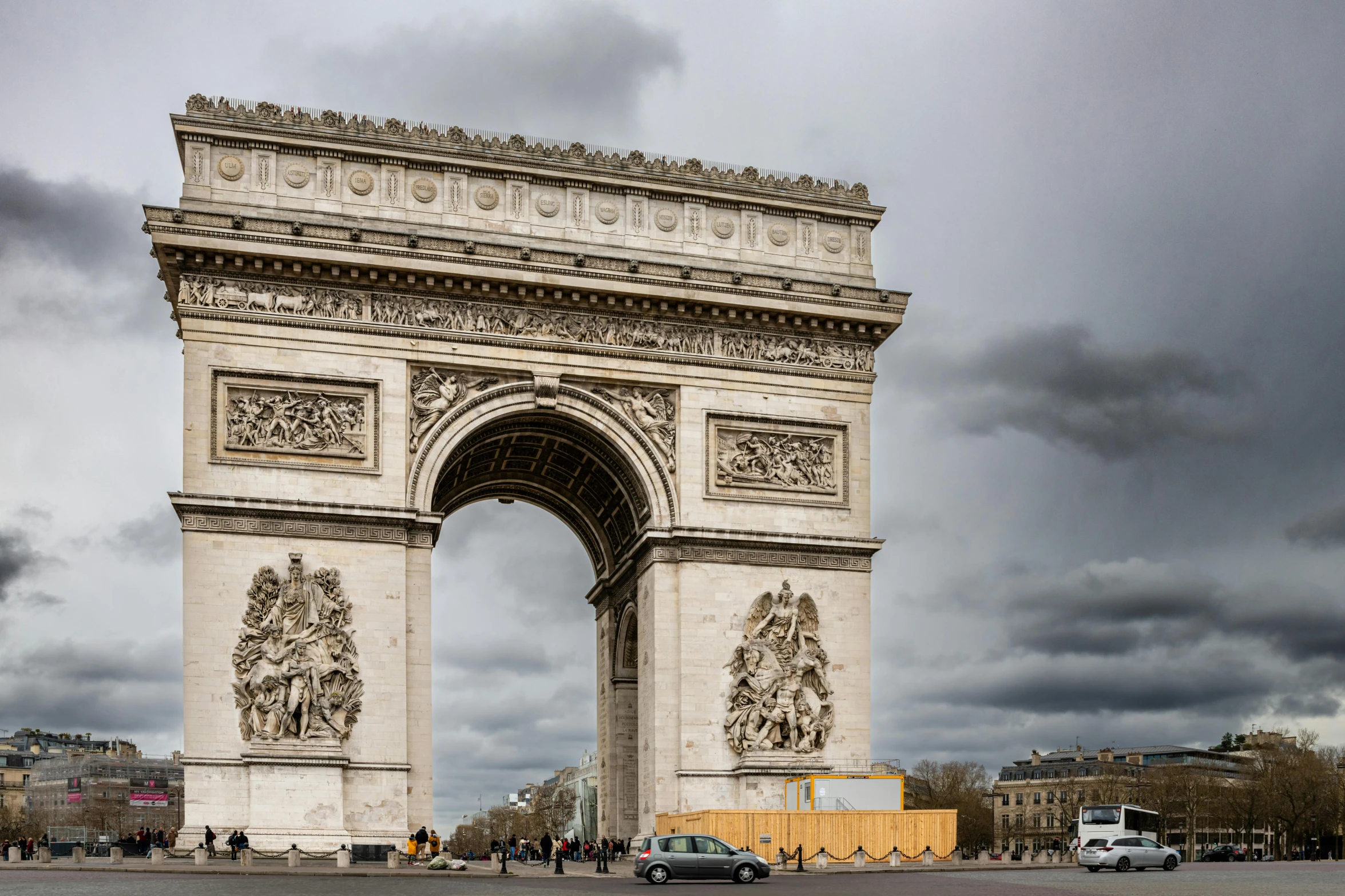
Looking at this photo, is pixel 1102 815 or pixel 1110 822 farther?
pixel 1102 815

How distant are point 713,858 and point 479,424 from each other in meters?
12.5

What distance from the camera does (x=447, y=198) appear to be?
1436 inches

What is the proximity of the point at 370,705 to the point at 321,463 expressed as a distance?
5.73 m

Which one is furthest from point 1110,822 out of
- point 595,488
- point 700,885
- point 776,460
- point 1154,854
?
point 700,885

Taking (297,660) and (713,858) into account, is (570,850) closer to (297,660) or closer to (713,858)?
(297,660)

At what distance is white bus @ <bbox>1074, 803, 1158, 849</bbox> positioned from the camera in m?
41.4

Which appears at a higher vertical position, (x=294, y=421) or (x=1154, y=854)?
(x=294, y=421)

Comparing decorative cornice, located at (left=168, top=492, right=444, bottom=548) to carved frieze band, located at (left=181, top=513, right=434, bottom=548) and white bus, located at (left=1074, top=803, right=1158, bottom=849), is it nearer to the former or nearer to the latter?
carved frieze band, located at (left=181, top=513, right=434, bottom=548)

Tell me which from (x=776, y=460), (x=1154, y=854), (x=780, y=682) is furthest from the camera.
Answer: (x=1154, y=854)

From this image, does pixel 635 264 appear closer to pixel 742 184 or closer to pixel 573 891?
pixel 742 184

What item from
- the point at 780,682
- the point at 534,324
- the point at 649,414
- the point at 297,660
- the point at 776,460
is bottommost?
the point at 780,682

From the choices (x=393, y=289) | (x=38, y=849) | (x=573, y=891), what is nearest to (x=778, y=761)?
(x=573, y=891)

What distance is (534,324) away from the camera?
36.3 meters

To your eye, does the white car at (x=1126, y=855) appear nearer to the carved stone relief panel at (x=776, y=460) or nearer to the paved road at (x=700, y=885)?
the paved road at (x=700, y=885)
